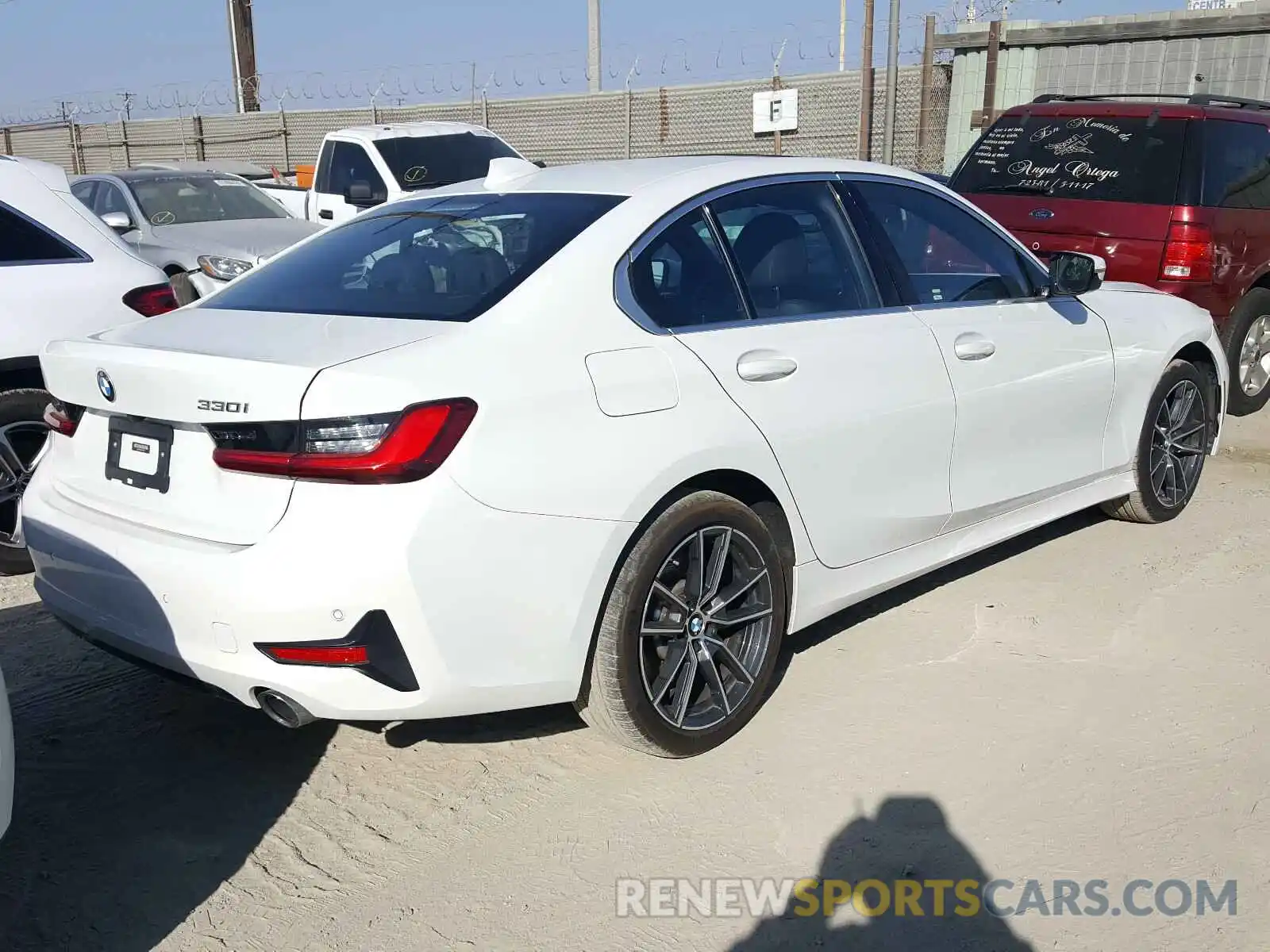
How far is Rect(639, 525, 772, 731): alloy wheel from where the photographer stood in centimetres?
343

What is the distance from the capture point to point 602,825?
3.28m

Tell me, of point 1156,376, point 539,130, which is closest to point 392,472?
point 1156,376

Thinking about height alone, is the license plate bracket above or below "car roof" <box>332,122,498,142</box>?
below

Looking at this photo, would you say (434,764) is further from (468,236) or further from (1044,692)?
(1044,692)

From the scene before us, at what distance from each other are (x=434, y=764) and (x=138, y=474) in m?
1.16

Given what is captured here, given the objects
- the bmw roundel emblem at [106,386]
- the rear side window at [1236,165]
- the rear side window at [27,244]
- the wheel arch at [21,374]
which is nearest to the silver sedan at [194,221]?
the rear side window at [27,244]

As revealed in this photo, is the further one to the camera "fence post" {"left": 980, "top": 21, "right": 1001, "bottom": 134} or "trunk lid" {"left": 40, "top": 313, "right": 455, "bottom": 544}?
"fence post" {"left": 980, "top": 21, "right": 1001, "bottom": 134}

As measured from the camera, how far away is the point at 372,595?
2.81 metres

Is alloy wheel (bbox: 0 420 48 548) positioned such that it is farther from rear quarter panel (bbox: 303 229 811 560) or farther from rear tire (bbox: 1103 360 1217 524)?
rear tire (bbox: 1103 360 1217 524)

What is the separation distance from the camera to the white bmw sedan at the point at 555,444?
9.40 ft

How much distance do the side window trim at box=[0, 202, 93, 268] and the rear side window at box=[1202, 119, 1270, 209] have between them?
5.91 meters

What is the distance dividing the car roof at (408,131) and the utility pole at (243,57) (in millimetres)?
15182

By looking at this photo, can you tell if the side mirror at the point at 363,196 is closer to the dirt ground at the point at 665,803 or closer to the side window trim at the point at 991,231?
the side window trim at the point at 991,231

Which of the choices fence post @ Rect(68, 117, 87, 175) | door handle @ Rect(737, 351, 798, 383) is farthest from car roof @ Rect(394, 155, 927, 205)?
fence post @ Rect(68, 117, 87, 175)
